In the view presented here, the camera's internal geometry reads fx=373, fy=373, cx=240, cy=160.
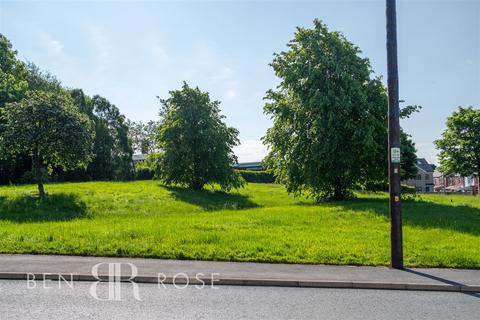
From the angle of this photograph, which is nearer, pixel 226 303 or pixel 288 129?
pixel 226 303

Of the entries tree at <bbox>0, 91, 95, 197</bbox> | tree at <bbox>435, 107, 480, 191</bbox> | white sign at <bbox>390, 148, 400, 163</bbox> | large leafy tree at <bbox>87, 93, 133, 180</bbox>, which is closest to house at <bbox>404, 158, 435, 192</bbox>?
tree at <bbox>435, 107, 480, 191</bbox>

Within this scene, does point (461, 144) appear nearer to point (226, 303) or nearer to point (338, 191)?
point (338, 191)

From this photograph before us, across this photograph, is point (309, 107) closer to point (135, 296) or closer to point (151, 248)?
point (151, 248)

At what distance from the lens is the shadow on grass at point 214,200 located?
21.6 meters

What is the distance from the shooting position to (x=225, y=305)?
571 cm

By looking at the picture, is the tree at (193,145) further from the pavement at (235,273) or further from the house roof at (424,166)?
the house roof at (424,166)

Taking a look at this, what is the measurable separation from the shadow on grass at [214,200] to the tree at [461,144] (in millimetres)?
34126

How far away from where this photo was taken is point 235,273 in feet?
24.2

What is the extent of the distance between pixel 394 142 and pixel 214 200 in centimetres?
1791

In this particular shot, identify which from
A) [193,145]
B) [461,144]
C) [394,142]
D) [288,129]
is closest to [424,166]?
[461,144]

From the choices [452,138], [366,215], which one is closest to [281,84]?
[366,215]

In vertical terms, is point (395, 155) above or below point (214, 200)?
above

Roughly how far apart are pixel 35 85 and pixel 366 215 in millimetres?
40108

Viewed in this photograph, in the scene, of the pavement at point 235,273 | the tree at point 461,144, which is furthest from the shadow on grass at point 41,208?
the tree at point 461,144
